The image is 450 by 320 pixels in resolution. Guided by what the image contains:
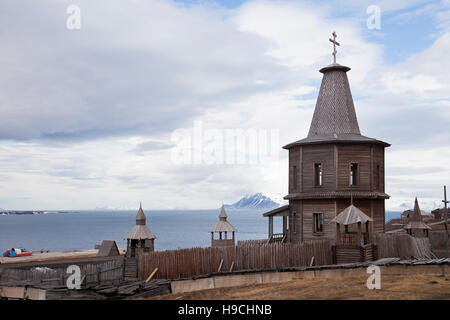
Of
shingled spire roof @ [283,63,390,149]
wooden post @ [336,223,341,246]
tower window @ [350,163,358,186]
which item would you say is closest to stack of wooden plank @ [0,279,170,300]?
wooden post @ [336,223,341,246]

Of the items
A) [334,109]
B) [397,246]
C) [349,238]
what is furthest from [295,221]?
[334,109]

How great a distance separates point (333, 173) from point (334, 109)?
5.89m

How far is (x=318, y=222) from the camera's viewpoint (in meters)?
33.3

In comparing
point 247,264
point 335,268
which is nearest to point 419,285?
point 335,268

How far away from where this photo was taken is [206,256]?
2489 centimetres

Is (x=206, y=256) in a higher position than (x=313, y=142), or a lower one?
lower

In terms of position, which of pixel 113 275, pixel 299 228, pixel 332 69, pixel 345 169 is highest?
pixel 332 69

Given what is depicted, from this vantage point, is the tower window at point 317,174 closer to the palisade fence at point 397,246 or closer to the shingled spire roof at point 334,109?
the shingled spire roof at point 334,109

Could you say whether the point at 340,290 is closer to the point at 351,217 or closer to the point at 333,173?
the point at 351,217

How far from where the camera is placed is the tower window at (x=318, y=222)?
3281cm

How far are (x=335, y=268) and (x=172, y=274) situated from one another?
816cm

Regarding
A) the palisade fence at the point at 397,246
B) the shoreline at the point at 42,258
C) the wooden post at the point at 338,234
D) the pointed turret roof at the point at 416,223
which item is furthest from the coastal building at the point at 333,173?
the shoreline at the point at 42,258
